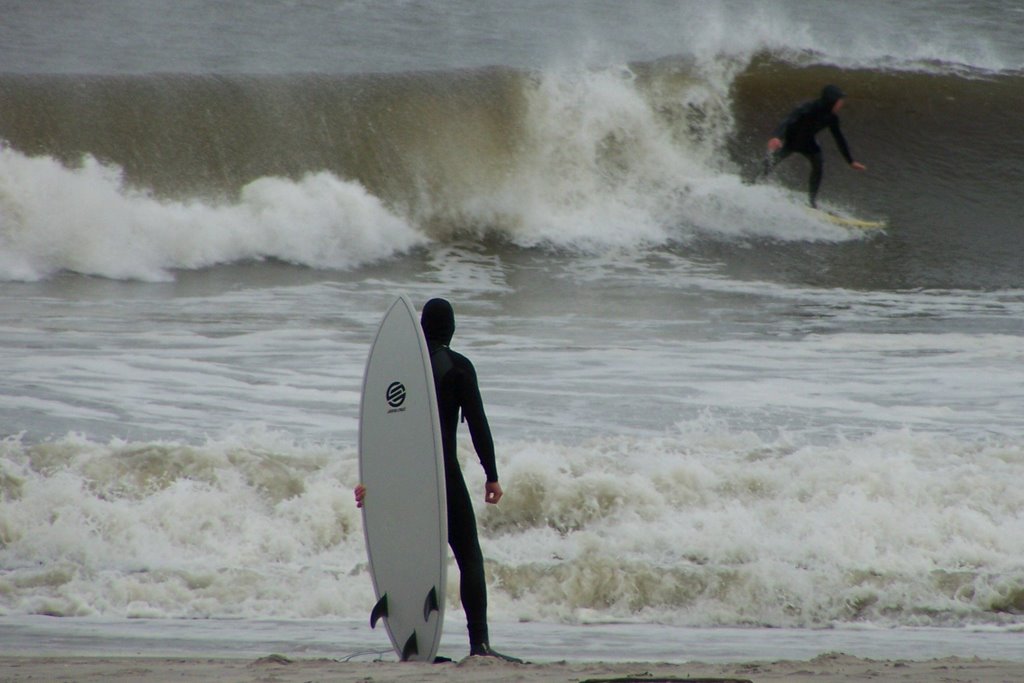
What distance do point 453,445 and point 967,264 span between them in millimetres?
10656

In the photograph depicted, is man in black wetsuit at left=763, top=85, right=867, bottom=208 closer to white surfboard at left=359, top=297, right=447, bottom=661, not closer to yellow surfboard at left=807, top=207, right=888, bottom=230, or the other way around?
yellow surfboard at left=807, top=207, right=888, bottom=230

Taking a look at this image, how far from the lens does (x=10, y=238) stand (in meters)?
11.7

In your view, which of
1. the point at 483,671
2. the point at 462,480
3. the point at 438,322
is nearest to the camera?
the point at 483,671

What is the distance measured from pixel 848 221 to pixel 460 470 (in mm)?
11432

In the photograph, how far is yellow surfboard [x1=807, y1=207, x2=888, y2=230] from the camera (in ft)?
44.6

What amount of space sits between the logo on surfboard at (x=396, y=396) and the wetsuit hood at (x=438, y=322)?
16cm

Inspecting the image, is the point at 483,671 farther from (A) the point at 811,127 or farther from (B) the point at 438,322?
(A) the point at 811,127

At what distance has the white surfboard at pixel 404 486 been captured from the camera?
323 cm

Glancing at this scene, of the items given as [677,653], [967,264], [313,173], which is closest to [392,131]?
[313,173]

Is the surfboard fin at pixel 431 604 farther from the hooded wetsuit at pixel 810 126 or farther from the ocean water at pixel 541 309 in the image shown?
the hooded wetsuit at pixel 810 126

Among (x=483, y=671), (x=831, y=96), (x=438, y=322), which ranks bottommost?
(x=483, y=671)

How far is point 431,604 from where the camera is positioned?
3260 millimetres

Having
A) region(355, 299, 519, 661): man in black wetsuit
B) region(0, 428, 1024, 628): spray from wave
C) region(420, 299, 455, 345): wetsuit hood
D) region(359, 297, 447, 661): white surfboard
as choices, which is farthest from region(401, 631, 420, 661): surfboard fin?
region(0, 428, 1024, 628): spray from wave

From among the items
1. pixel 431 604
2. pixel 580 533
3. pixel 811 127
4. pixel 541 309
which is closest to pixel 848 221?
pixel 811 127
